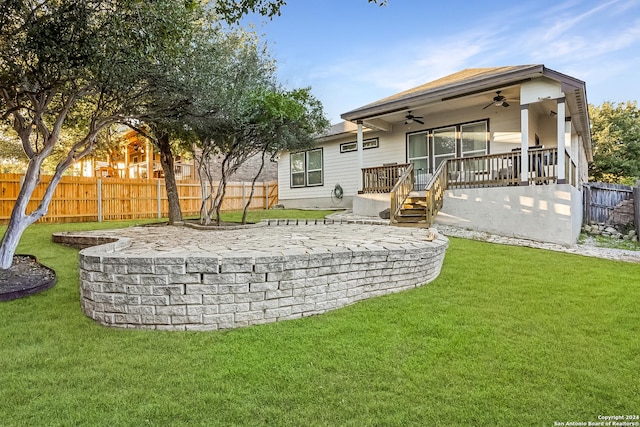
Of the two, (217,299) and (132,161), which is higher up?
(132,161)

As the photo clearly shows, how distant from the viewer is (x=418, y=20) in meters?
9.74

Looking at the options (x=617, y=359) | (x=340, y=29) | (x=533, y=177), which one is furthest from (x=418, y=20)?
(x=617, y=359)

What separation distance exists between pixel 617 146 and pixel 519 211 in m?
19.5

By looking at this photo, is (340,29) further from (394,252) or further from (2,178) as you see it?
(2,178)

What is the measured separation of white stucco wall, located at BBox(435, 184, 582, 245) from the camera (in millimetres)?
8328

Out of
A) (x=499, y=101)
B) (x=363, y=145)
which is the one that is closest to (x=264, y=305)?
(x=499, y=101)

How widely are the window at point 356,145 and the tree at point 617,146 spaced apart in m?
17.2

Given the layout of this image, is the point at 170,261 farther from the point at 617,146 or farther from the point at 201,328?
the point at 617,146

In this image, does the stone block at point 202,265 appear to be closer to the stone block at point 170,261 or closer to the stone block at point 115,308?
the stone block at point 170,261

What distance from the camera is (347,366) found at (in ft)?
9.11

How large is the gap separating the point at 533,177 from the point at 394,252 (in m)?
6.46

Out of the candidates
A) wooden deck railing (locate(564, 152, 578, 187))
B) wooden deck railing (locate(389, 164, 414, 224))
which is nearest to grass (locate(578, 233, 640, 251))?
wooden deck railing (locate(564, 152, 578, 187))

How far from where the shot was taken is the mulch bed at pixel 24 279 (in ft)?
14.3

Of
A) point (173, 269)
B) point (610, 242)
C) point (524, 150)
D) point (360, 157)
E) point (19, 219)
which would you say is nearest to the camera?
point (173, 269)
